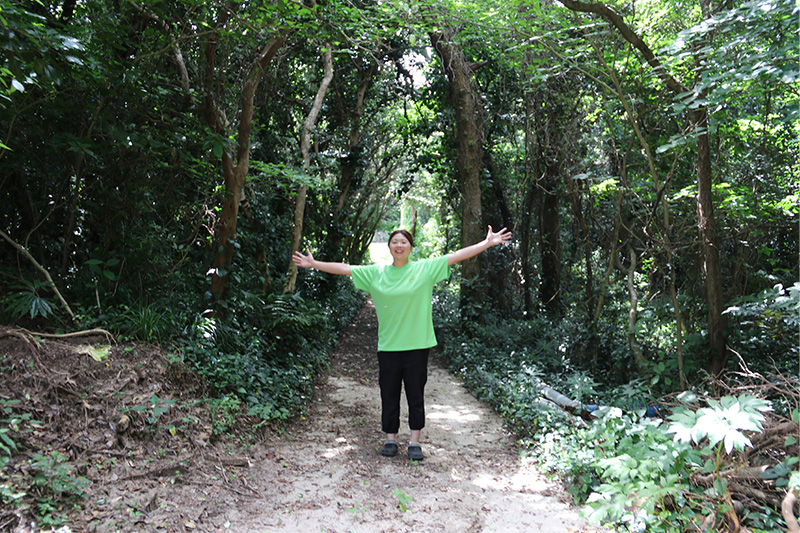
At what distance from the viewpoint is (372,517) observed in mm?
3680

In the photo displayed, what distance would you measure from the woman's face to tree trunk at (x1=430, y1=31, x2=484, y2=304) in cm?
612

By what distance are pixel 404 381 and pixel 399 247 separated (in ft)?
3.87

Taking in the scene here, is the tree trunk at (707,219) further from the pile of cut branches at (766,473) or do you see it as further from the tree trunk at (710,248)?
the pile of cut branches at (766,473)

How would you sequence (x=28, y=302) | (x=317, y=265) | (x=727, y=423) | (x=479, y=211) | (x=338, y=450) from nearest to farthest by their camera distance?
(x=727, y=423), (x=317, y=265), (x=28, y=302), (x=338, y=450), (x=479, y=211)

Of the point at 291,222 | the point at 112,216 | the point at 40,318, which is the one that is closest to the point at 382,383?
the point at 40,318

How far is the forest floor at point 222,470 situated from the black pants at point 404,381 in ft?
1.24

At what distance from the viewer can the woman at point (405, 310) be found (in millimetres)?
4633

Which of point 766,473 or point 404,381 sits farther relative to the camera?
point 404,381

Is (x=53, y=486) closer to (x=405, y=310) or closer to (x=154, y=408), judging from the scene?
(x=154, y=408)

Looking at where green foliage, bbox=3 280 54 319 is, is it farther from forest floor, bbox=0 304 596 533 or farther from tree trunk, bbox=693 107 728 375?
tree trunk, bbox=693 107 728 375

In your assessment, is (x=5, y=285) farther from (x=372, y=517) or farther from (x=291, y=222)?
(x=291, y=222)

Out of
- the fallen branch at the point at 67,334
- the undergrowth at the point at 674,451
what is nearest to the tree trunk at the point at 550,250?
the undergrowth at the point at 674,451

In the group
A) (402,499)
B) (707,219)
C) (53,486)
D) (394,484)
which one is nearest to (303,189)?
(707,219)

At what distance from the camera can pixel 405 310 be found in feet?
→ 15.3
